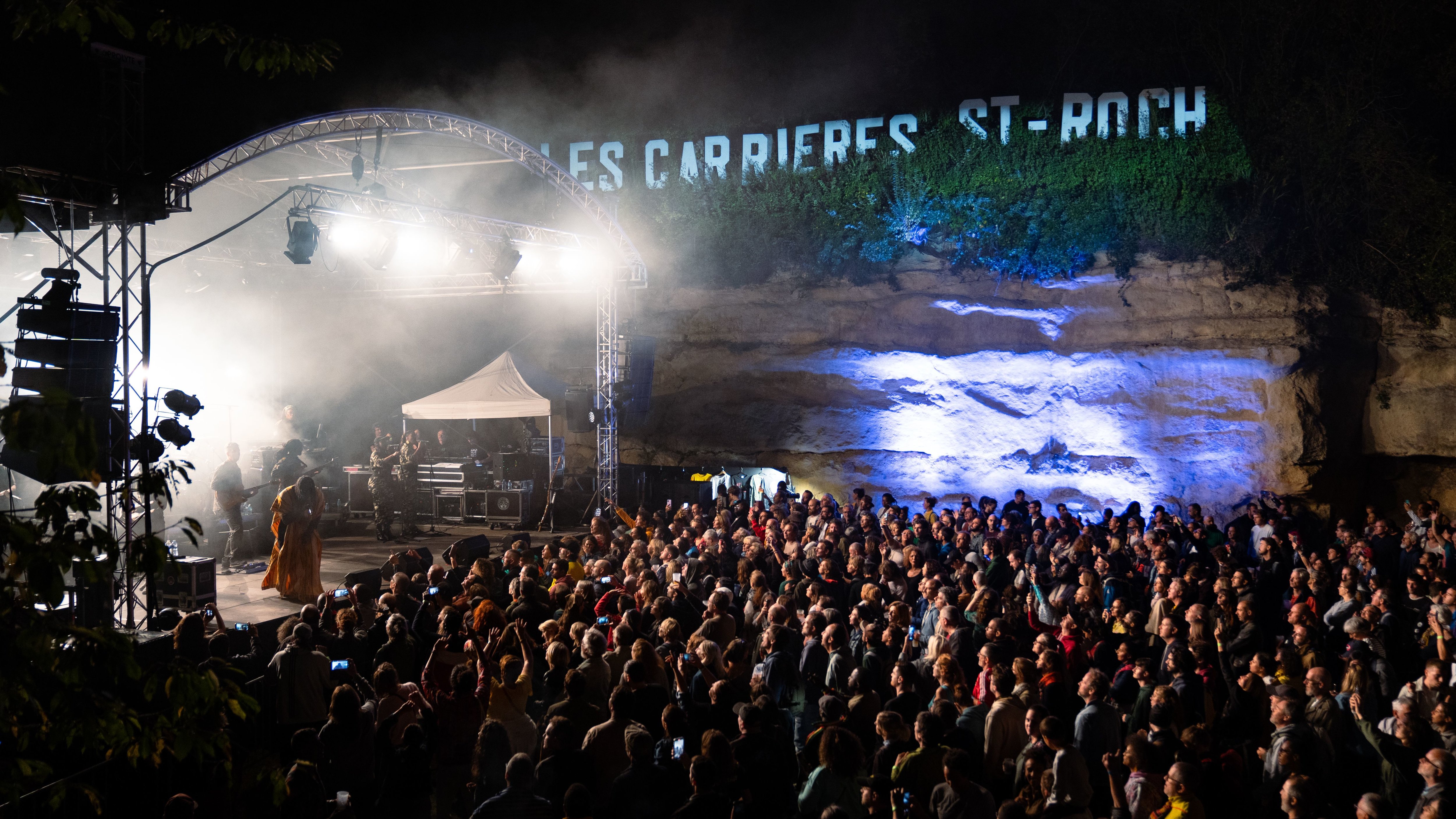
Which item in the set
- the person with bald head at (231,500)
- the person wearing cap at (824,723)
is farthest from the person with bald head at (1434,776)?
the person with bald head at (231,500)

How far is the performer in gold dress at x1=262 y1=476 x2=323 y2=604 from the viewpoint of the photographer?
11.7 metres

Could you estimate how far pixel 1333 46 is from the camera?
17.1 metres

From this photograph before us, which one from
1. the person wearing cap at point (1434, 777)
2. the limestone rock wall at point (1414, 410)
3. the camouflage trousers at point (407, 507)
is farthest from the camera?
the camouflage trousers at point (407, 507)

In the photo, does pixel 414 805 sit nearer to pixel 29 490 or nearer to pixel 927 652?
pixel 927 652

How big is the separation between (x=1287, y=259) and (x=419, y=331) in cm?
2036

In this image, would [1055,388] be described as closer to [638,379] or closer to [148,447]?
[638,379]

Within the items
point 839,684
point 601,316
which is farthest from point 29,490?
point 839,684

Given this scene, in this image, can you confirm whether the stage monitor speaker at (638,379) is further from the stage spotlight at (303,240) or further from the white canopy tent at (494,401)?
the stage spotlight at (303,240)

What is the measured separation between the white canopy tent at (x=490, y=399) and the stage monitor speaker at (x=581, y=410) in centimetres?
120

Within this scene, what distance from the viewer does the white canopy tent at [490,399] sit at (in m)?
17.9

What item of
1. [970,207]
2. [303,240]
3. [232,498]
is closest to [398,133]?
[303,240]

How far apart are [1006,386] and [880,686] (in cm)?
1196

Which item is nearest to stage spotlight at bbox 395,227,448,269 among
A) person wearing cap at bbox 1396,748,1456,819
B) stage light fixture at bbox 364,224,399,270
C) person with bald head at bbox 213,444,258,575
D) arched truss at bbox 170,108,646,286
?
stage light fixture at bbox 364,224,399,270

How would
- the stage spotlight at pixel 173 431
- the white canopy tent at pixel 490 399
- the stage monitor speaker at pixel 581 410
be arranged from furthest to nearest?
the white canopy tent at pixel 490 399 < the stage monitor speaker at pixel 581 410 < the stage spotlight at pixel 173 431
